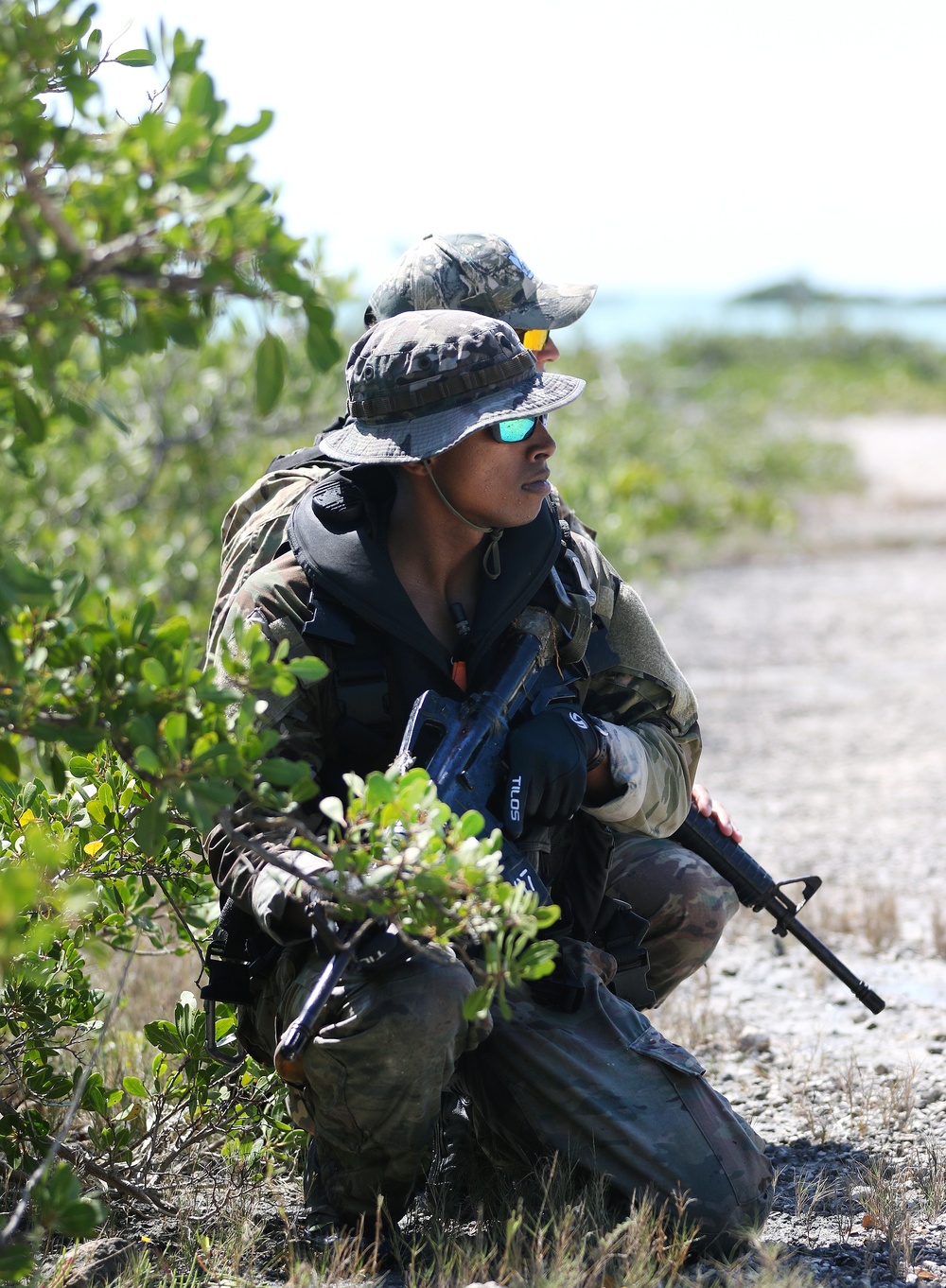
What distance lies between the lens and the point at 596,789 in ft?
9.86

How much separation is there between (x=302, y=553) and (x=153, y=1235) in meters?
1.41

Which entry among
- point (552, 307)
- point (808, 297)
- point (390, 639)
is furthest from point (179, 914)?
point (808, 297)

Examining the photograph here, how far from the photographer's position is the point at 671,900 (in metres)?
3.37

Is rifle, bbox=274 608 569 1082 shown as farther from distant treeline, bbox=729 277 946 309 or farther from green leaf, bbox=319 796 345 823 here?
distant treeline, bbox=729 277 946 309

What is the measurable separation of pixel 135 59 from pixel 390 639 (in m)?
1.22

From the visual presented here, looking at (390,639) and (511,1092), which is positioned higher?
(390,639)

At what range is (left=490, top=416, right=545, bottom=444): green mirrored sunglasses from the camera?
2.85 metres

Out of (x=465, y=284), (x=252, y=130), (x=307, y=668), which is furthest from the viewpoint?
(x=465, y=284)

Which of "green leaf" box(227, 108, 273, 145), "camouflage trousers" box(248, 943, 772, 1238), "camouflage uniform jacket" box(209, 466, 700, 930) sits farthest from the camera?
"camouflage uniform jacket" box(209, 466, 700, 930)

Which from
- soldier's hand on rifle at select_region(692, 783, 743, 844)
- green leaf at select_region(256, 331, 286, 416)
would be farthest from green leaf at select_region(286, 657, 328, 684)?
soldier's hand on rifle at select_region(692, 783, 743, 844)

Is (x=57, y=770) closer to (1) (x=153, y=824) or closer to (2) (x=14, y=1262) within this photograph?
(1) (x=153, y=824)

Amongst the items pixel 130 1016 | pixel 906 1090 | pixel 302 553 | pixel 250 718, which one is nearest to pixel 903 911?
pixel 906 1090

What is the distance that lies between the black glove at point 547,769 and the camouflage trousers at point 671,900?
625 millimetres

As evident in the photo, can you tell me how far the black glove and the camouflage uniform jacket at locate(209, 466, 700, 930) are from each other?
17 centimetres
